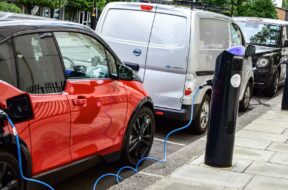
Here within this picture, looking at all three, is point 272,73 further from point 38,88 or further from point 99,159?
point 38,88

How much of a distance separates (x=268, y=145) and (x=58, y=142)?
12.5ft

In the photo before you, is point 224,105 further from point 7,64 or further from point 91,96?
point 7,64

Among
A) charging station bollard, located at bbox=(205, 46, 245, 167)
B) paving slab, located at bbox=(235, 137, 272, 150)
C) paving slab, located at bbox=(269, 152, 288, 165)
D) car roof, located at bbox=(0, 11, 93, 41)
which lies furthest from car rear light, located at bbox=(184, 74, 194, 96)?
car roof, located at bbox=(0, 11, 93, 41)

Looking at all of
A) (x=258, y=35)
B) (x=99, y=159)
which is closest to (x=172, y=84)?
(x=99, y=159)

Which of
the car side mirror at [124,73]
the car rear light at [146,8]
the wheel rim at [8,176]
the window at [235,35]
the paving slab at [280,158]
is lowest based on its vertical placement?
the paving slab at [280,158]

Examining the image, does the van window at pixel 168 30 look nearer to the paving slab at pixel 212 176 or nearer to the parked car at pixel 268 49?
the paving slab at pixel 212 176

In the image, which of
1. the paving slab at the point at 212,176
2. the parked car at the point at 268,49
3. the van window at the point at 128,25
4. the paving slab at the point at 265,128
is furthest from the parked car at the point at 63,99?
the parked car at the point at 268,49

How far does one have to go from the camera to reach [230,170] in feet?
20.0

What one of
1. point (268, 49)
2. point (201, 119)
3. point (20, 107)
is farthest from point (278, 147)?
point (268, 49)

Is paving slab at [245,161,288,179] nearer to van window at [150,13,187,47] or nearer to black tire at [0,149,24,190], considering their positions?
van window at [150,13,187,47]

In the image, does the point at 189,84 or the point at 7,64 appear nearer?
the point at 7,64

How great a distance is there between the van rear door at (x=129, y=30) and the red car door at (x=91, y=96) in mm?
2113

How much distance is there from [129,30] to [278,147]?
2.85m

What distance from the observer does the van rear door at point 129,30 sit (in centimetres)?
817
